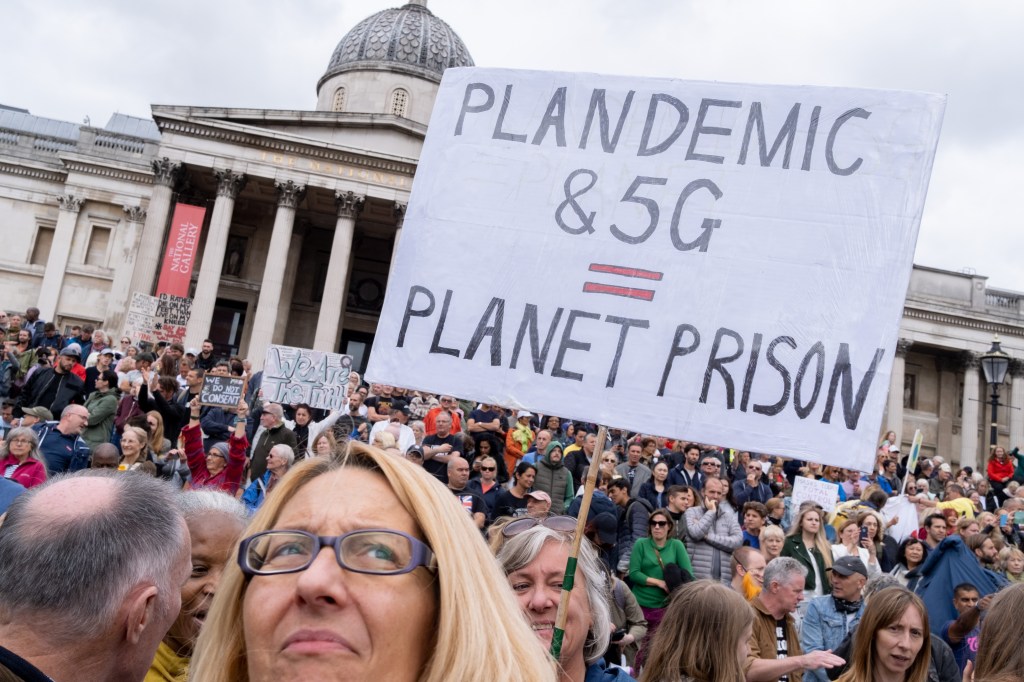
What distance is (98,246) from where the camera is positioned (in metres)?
37.7

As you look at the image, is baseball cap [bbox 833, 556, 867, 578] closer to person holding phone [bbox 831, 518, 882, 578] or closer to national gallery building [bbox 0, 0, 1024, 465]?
person holding phone [bbox 831, 518, 882, 578]

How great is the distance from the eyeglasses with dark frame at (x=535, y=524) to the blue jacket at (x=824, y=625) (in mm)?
3148

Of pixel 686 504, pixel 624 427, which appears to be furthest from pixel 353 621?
pixel 686 504

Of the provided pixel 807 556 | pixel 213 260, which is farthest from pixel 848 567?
pixel 213 260

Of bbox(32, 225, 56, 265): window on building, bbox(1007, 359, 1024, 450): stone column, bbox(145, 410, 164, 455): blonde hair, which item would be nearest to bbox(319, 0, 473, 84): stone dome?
bbox(32, 225, 56, 265): window on building

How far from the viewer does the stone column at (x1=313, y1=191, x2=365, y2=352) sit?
103ft

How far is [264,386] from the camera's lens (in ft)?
42.3

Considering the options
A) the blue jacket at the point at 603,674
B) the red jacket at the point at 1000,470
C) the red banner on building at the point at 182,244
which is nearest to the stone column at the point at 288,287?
the red banner on building at the point at 182,244

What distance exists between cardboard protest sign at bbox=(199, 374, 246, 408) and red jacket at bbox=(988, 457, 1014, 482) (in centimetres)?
1555

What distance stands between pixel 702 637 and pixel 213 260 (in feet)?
97.9

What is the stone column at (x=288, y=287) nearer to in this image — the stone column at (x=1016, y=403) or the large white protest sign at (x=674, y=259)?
the stone column at (x=1016, y=403)

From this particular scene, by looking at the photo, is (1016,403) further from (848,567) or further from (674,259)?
(674,259)

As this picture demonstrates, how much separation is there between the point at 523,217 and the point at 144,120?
2156 inches

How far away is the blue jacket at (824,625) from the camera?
546 cm
